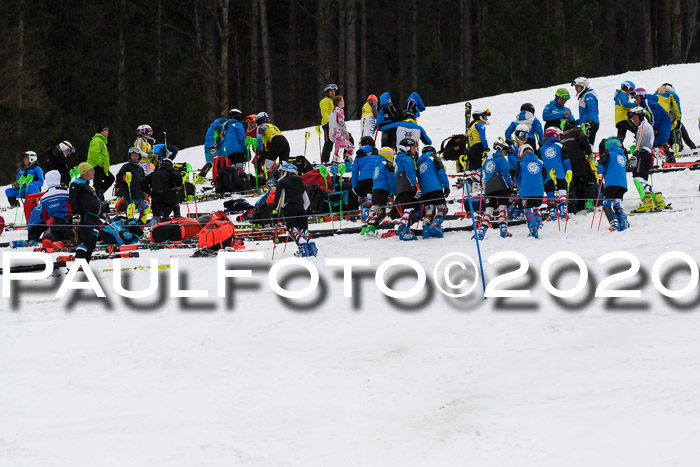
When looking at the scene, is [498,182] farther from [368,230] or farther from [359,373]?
[359,373]

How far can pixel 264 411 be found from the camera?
6.86m

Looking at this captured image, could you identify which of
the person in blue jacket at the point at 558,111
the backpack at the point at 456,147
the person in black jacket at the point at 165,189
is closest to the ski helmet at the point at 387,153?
the backpack at the point at 456,147

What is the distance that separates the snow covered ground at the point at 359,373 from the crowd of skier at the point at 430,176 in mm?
1250

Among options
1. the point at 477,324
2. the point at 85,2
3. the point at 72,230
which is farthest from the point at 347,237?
the point at 85,2

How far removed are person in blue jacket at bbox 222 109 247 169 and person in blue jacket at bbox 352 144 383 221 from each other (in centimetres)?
438

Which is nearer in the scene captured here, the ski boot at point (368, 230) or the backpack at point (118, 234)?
the ski boot at point (368, 230)

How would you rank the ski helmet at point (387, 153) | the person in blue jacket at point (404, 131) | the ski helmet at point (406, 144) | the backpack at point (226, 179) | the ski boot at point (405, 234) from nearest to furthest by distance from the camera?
the ski boot at point (405, 234)
the ski helmet at point (406, 144)
the ski helmet at point (387, 153)
the person in blue jacket at point (404, 131)
the backpack at point (226, 179)

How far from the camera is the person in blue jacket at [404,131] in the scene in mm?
14969

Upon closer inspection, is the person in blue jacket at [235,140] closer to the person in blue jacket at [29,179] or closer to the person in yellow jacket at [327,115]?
the person in yellow jacket at [327,115]

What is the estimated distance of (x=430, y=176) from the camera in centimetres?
1284

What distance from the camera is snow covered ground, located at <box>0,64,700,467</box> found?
603 centimetres

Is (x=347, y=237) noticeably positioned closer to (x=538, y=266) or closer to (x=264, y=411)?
(x=538, y=266)

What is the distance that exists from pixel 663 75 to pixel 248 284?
57.0ft
